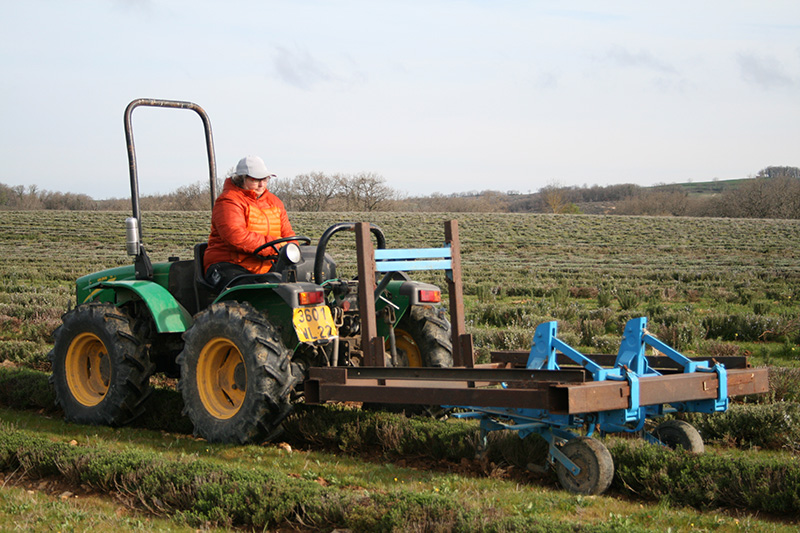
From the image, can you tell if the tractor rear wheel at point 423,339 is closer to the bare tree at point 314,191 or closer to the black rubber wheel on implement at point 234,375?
the black rubber wheel on implement at point 234,375

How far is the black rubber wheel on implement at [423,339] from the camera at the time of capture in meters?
7.42

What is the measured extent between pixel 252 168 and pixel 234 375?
6.14ft

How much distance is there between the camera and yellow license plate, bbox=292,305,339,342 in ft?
21.2

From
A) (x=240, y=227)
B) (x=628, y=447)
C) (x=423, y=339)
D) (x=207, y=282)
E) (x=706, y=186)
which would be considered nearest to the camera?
(x=628, y=447)

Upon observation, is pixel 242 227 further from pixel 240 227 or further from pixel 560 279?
pixel 560 279

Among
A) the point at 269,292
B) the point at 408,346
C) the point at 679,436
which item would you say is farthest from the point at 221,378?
the point at 679,436

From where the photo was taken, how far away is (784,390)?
8.42 metres

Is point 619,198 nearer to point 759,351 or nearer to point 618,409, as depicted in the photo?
point 759,351

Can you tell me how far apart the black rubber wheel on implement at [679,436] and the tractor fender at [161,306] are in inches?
164

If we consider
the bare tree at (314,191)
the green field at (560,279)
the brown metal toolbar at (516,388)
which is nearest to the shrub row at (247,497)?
the green field at (560,279)

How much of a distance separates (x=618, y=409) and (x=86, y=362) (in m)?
5.25

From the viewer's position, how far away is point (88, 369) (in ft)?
26.6

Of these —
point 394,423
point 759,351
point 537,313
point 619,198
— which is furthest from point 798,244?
point 619,198

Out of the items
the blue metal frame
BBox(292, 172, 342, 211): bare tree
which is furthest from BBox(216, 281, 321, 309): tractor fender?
BBox(292, 172, 342, 211): bare tree
